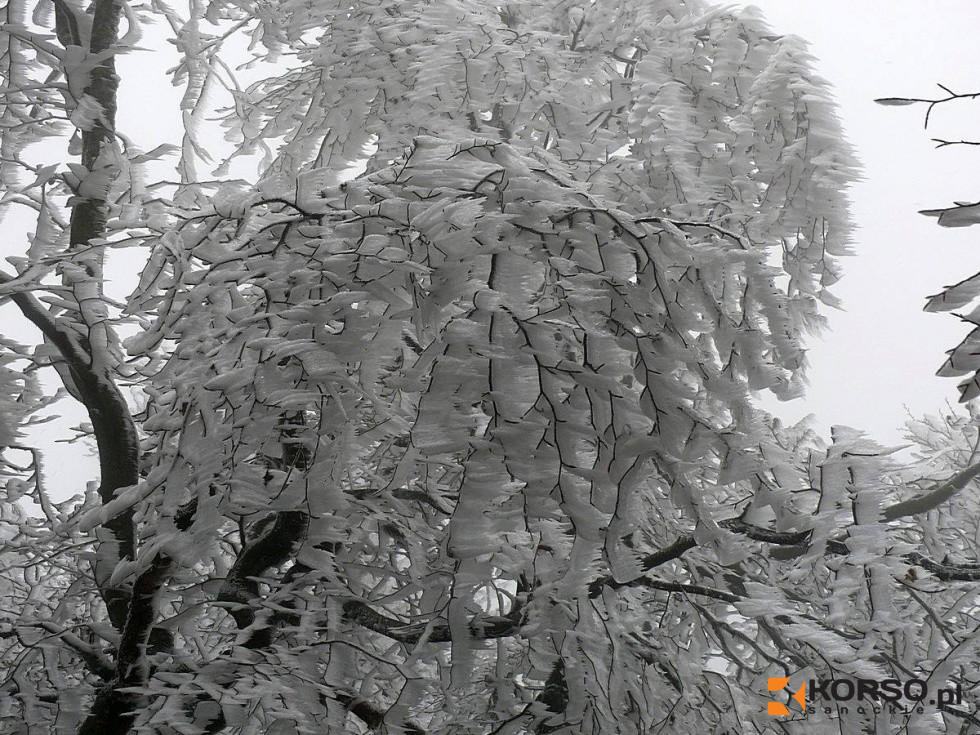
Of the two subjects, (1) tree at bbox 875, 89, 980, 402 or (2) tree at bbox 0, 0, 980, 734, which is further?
(2) tree at bbox 0, 0, 980, 734

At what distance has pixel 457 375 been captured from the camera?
44.8 inches

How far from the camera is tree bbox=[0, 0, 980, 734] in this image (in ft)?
4.00

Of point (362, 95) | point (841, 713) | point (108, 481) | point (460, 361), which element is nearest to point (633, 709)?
point (841, 713)

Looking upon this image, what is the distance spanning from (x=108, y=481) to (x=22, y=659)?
0.50 meters

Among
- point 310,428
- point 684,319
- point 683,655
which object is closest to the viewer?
point 684,319

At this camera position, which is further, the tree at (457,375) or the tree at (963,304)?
the tree at (457,375)

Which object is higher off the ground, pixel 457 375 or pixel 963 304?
pixel 963 304

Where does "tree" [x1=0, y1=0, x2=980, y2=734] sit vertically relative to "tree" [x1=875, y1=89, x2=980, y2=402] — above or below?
below

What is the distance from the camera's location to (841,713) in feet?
5.67

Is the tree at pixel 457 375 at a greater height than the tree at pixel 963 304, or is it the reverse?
the tree at pixel 963 304

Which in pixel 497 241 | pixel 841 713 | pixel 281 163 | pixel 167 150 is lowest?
pixel 841 713

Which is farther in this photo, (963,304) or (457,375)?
(457,375)

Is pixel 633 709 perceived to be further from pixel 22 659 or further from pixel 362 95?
pixel 362 95

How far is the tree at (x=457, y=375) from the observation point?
4.00ft
